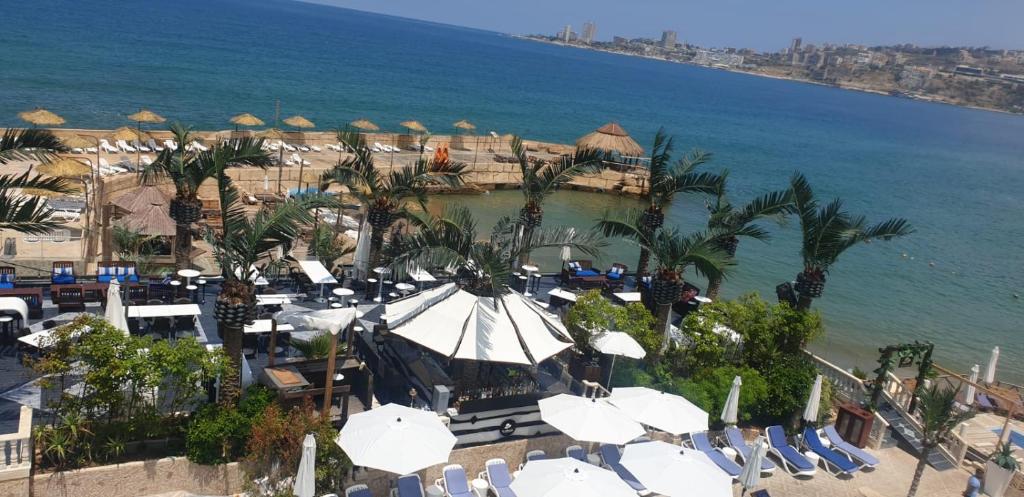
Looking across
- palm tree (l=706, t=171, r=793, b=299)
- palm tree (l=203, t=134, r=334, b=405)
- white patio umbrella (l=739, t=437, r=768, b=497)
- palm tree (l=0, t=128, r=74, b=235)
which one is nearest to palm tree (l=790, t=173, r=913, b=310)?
palm tree (l=706, t=171, r=793, b=299)

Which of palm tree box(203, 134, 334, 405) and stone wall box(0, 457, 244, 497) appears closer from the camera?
stone wall box(0, 457, 244, 497)

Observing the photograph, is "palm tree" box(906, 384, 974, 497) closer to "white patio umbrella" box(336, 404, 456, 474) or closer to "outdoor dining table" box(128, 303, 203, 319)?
"white patio umbrella" box(336, 404, 456, 474)

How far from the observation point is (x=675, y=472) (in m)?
9.88

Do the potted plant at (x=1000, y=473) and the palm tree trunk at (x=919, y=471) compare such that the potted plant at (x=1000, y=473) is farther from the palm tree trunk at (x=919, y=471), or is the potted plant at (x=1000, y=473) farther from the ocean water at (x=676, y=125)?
the ocean water at (x=676, y=125)

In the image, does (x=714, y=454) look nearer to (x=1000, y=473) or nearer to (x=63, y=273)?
(x=1000, y=473)

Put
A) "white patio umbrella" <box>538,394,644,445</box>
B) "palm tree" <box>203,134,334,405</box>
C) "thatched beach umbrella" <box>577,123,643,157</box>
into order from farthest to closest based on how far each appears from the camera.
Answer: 1. "thatched beach umbrella" <box>577,123,643,157</box>
2. "white patio umbrella" <box>538,394,644,445</box>
3. "palm tree" <box>203,134,334,405</box>

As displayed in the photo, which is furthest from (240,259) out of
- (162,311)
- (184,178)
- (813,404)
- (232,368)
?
(813,404)

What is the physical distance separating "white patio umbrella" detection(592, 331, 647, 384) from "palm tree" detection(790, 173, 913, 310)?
4.54 metres

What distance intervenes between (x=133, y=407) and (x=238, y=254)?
7.68 feet

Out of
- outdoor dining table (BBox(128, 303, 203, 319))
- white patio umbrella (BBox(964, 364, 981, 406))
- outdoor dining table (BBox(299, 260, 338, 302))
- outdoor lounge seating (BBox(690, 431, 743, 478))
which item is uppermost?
outdoor dining table (BBox(299, 260, 338, 302))

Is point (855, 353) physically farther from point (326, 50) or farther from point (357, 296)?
point (326, 50)

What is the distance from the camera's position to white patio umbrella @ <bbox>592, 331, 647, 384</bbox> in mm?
12516

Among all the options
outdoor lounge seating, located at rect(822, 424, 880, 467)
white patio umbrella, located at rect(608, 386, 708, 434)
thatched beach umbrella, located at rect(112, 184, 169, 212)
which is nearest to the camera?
white patio umbrella, located at rect(608, 386, 708, 434)

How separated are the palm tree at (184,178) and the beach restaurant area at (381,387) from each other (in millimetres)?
71
